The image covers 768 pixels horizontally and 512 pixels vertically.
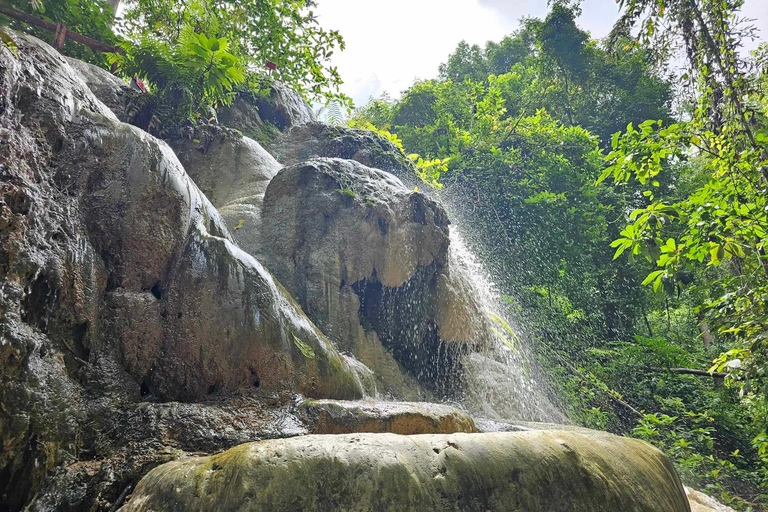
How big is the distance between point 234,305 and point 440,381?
12.4 feet

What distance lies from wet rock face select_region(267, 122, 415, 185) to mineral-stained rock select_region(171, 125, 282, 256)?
1414mm

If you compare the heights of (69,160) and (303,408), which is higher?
(69,160)

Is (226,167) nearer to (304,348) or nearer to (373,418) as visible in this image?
(304,348)

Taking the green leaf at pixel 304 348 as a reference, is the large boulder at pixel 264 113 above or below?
above

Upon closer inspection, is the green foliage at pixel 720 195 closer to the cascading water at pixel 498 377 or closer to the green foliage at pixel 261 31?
the cascading water at pixel 498 377

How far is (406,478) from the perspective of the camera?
207 centimetres

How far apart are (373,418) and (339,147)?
7.14 m

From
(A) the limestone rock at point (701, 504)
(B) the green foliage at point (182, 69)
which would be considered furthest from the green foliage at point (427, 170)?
(A) the limestone rock at point (701, 504)

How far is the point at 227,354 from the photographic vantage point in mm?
3531

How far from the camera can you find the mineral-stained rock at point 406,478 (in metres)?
1.96

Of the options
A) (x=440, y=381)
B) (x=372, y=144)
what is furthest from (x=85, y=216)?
(x=372, y=144)

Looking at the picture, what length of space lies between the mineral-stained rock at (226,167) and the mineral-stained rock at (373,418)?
4.14 m

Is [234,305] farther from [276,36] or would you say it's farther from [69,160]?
[276,36]

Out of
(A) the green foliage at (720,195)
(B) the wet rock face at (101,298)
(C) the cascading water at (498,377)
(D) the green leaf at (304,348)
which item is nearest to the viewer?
(B) the wet rock face at (101,298)
